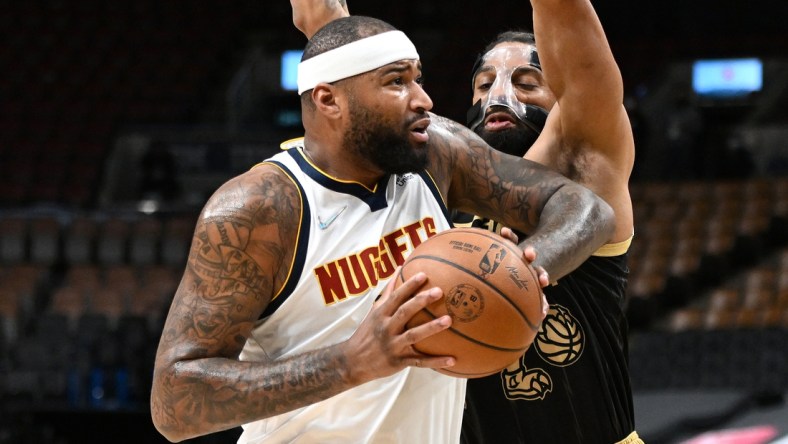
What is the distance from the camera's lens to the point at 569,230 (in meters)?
3.12

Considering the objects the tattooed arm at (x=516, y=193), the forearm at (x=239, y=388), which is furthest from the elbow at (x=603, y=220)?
the forearm at (x=239, y=388)

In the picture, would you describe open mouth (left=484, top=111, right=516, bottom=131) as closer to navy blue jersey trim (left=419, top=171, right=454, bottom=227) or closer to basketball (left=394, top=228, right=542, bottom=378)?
navy blue jersey trim (left=419, top=171, right=454, bottom=227)

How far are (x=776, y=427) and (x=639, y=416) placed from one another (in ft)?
3.37

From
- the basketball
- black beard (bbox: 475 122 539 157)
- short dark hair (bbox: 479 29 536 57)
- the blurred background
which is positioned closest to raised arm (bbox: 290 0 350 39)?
short dark hair (bbox: 479 29 536 57)

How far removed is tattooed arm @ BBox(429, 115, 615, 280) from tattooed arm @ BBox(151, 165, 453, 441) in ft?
1.93

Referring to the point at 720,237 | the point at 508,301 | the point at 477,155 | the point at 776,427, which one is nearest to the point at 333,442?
the point at 508,301

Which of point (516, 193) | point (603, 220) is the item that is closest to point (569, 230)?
point (603, 220)

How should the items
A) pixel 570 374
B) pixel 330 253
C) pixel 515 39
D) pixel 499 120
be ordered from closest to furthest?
pixel 330 253
pixel 570 374
pixel 499 120
pixel 515 39

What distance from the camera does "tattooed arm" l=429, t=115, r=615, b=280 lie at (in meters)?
3.17

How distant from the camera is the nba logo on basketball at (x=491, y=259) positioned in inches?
106

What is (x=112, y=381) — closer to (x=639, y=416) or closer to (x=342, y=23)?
(x=639, y=416)

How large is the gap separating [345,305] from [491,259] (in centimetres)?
50

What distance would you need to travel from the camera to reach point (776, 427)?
6.62 m

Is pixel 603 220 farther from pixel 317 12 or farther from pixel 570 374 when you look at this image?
pixel 317 12
